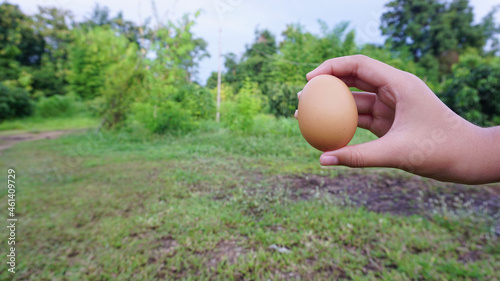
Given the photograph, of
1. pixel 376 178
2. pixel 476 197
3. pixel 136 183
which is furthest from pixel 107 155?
pixel 476 197

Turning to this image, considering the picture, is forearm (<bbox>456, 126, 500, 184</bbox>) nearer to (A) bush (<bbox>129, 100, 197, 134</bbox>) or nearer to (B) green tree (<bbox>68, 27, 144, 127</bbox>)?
(A) bush (<bbox>129, 100, 197, 134</bbox>)

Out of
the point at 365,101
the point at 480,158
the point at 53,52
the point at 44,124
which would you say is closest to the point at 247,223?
the point at 365,101

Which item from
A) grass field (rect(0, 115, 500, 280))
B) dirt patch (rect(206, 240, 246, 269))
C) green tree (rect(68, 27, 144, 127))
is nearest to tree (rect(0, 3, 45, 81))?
green tree (rect(68, 27, 144, 127))

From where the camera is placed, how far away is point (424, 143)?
33.2 inches

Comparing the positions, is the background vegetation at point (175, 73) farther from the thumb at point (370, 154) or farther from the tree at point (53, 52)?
the thumb at point (370, 154)

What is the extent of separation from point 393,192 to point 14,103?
1200 centimetres

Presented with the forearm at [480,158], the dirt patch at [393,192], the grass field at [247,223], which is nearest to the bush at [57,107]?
the grass field at [247,223]

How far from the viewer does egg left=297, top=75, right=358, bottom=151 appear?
1.07 metres

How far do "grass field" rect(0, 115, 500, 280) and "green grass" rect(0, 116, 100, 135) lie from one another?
539cm

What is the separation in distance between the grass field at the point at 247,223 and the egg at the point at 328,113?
3.54 feet

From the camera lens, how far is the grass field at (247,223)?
1771mm

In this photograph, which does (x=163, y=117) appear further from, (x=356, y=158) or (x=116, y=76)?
(x=356, y=158)

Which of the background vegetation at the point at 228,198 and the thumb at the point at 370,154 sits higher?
Result: the thumb at the point at 370,154

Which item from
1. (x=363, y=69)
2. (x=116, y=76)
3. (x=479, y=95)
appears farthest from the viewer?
(x=479, y=95)
